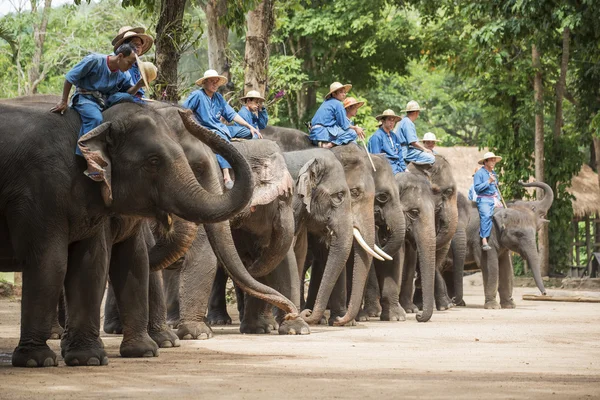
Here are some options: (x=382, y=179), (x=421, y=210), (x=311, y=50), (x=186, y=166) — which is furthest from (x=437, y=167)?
(x=311, y=50)

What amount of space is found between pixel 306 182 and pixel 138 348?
4.88 metres

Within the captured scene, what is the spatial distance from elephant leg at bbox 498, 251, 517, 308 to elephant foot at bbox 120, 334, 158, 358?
11.8 metres

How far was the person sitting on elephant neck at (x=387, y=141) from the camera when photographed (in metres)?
18.0

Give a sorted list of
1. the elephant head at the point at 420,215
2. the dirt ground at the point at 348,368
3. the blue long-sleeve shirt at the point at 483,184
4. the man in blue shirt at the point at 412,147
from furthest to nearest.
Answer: the blue long-sleeve shirt at the point at 483,184, the man in blue shirt at the point at 412,147, the elephant head at the point at 420,215, the dirt ground at the point at 348,368

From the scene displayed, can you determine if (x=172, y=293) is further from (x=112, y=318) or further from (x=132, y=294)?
(x=132, y=294)

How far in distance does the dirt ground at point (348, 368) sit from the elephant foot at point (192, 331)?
20cm

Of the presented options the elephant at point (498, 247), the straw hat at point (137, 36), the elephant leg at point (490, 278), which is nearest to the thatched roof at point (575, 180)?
the elephant at point (498, 247)

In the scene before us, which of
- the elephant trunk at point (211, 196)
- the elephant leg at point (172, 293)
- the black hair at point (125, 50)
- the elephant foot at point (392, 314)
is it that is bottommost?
the elephant foot at point (392, 314)

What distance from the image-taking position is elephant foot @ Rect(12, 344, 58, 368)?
352 inches

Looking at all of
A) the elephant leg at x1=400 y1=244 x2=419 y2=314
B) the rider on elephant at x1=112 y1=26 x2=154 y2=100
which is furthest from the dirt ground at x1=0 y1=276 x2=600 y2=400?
the elephant leg at x1=400 y1=244 x2=419 y2=314

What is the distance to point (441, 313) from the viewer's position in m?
18.7

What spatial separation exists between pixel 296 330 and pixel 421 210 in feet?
15.8

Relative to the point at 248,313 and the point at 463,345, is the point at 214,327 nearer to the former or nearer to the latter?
the point at 248,313

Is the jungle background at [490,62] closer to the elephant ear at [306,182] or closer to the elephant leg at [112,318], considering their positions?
the elephant ear at [306,182]
